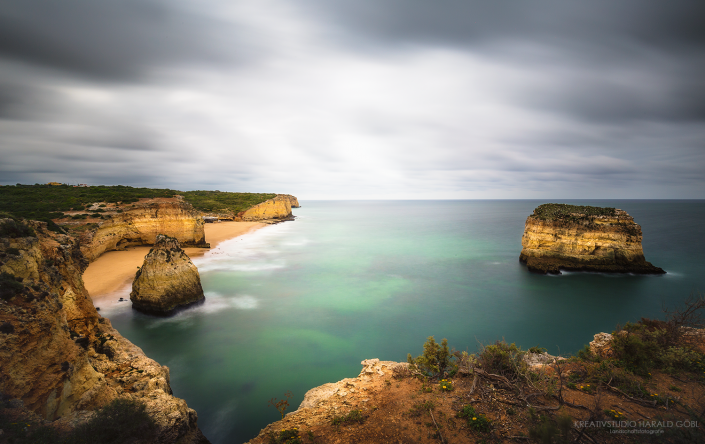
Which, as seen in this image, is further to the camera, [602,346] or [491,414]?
[602,346]

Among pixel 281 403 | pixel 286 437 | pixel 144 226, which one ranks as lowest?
pixel 281 403

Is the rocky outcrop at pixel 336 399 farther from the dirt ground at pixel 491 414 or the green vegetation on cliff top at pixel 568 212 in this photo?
the green vegetation on cliff top at pixel 568 212

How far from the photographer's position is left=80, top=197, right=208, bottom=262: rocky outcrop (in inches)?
881

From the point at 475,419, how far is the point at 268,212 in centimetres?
6465

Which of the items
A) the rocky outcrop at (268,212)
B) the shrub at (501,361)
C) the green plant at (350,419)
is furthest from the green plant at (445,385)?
the rocky outcrop at (268,212)

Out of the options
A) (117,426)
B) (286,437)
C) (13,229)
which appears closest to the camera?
(117,426)

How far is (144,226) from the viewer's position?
25453 mm

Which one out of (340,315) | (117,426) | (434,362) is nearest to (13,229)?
(117,426)

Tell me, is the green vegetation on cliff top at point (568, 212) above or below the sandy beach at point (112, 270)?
above

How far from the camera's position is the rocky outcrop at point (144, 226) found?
73.4 feet

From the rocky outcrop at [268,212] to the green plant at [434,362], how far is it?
58.2 m

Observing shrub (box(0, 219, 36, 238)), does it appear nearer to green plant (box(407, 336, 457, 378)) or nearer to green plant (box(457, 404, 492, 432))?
green plant (box(407, 336, 457, 378))

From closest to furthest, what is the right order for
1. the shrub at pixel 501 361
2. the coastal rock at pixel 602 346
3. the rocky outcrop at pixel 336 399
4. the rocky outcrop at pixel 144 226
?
the rocky outcrop at pixel 336 399
the shrub at pixel 501 361
the coastal rock at pixel 602 346
the rocky outcrop at pixel 144 226

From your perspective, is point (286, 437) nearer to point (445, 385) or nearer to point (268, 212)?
point (445, 385)
